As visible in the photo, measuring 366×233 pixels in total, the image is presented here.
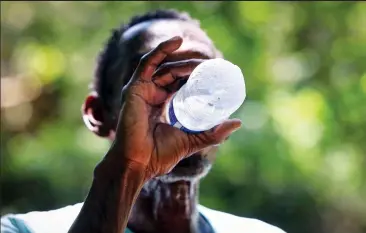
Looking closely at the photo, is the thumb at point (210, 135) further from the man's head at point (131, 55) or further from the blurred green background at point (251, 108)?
the blurred green background at point (251, 108)

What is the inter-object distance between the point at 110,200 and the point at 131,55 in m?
0.36

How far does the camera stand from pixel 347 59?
1.81 meters

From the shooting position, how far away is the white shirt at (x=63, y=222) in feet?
3.35

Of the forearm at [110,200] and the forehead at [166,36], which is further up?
the forehead at [166,36]

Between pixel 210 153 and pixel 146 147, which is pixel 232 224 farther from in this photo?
pixel 146 147

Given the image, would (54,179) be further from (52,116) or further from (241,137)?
(241,137)

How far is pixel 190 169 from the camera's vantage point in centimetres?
107

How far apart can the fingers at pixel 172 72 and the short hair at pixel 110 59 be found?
260mm

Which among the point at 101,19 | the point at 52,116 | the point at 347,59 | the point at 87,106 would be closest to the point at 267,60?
the point at 347,59

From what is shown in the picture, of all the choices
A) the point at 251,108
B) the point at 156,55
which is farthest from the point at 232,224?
the point at 251,108

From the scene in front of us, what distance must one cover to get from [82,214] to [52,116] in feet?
3.15

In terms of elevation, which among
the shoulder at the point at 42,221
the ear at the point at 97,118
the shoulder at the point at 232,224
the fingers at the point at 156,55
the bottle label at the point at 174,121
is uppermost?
the fingers at the point at 156,55

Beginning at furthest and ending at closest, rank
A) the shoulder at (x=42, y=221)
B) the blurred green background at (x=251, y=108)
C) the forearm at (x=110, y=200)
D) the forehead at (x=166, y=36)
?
the blurred green background at (x=251, y=108) < the forehead at (x=166, y=36) < the shoulder at (x=42, y=221) < the forearm at (x=110, y=200)

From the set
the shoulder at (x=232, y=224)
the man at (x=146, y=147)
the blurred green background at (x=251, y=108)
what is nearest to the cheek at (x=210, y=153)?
the man at (x=146, y=147)
